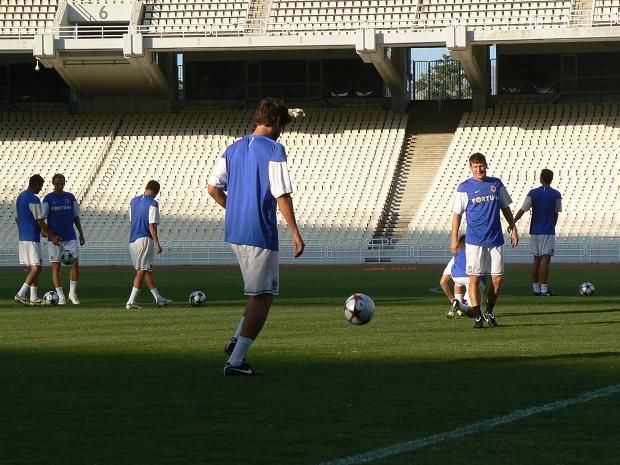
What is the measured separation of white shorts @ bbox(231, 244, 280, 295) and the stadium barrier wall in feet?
98.0

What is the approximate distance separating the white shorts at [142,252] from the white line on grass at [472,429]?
460 inches

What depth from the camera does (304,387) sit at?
378 inches

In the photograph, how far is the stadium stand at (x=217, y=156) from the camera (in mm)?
45406

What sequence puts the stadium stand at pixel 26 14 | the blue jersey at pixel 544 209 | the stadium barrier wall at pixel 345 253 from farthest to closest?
the stadium stand at pixel 26 14 → the stadium barrier wall at pixel 345 253 → the blue jersey at pixel 544 209

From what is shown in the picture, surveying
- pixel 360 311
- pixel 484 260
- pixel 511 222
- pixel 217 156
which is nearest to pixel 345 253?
pixel 217 156

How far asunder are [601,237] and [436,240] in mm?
5201

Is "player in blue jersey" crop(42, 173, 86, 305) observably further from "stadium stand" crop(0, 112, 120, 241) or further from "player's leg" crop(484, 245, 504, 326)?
"stadium stand" crop(0, 112, 120, 241)

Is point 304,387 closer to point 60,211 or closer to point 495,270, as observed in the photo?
point 495,270

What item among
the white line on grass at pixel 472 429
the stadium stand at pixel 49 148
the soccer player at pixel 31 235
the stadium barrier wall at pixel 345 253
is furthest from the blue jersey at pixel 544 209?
the stadium stand at pixel 49 148

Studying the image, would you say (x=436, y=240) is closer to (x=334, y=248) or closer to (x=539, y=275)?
(x=334, y=248)

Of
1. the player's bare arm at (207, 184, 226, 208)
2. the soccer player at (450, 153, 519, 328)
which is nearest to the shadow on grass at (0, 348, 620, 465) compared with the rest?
the player's bare arm at (207, 184, 226, 208)

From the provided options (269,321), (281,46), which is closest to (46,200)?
(269,321)

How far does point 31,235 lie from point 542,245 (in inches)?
350

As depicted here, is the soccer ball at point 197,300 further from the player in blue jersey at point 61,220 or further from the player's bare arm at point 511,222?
the player's bare arm at point 511,222
